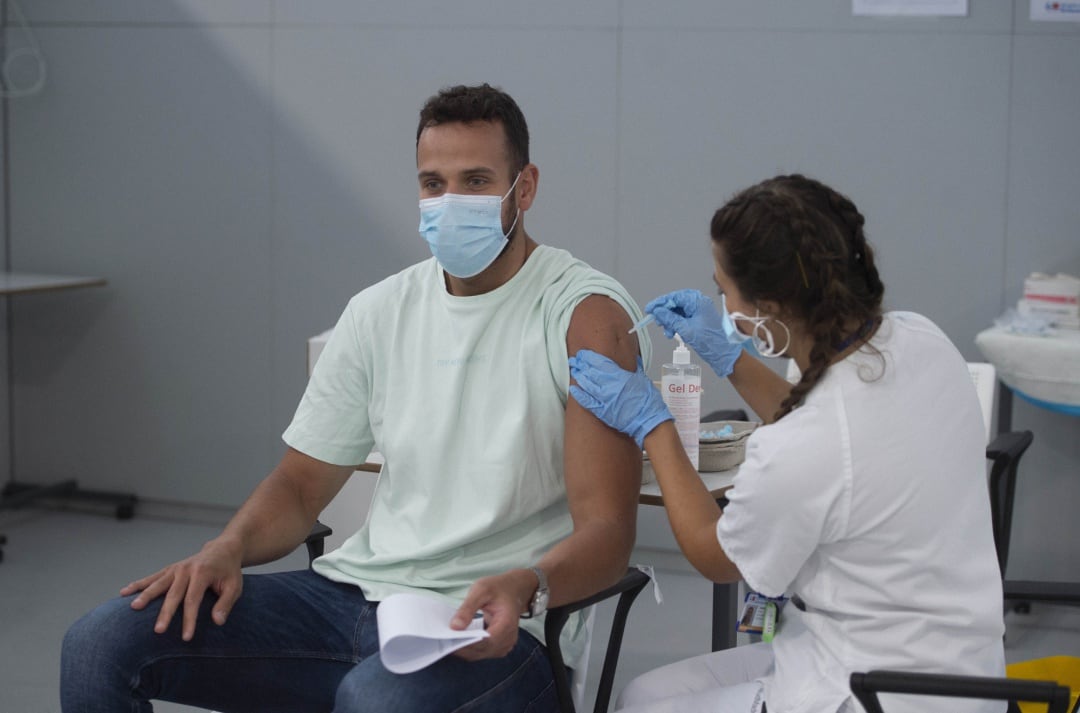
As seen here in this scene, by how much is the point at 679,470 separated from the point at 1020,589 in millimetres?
502

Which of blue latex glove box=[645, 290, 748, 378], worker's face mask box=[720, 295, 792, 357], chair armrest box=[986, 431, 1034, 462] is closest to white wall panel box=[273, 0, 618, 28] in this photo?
chair armrest box=[986, 431, 1034, 462]

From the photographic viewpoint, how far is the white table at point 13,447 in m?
3.99

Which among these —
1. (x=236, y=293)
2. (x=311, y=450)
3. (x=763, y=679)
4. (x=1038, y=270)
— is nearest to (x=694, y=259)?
(x=1038, y=270)

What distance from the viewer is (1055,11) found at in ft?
11.1

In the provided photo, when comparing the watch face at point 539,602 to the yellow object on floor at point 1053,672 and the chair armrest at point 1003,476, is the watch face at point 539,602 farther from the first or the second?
the chair armrest at point 1003,476

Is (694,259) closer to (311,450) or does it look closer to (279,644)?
(311,450)

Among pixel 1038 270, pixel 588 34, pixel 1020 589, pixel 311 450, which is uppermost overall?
pixel 588 34

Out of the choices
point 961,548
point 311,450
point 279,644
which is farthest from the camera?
point 311,450

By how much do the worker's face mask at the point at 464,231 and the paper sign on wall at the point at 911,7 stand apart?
1974 millimetres

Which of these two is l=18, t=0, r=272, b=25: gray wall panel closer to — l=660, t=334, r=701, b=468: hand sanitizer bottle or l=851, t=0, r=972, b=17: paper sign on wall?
l=851, t=0, r=972, b=17: paper sign on wall

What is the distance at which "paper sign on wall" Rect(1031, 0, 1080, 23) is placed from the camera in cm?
336

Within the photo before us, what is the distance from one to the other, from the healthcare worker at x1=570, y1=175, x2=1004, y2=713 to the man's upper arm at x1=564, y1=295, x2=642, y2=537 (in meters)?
0.22

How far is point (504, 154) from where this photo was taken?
1958 millimetres

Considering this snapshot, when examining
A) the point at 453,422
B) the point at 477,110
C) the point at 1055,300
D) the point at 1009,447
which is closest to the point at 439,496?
the point at 453,422
